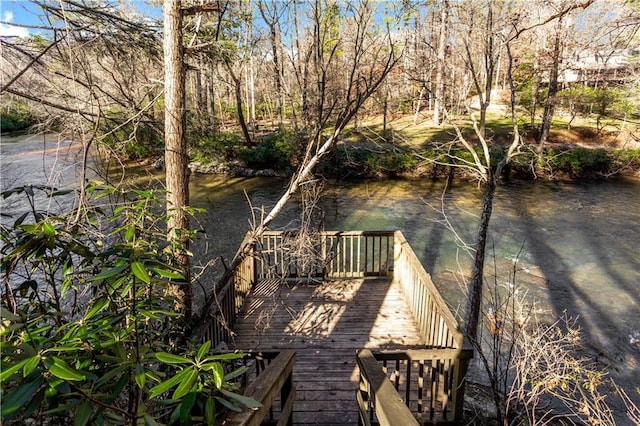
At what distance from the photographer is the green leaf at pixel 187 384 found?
1335 mm

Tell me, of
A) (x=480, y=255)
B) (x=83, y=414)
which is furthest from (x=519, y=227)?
(x=83, y=414)

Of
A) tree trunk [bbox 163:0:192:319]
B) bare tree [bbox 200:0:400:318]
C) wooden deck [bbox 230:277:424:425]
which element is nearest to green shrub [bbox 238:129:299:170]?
bare tree [bbox 200:0:400:318]

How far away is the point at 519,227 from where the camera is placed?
37.9 ft

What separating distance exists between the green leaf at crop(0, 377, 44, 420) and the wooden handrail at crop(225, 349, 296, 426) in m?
0.75

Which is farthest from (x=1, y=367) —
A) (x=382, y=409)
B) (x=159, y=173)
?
(x=159, y=173)

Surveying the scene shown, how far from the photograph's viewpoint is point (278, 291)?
638 cm

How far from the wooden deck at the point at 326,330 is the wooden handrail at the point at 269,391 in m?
1.02

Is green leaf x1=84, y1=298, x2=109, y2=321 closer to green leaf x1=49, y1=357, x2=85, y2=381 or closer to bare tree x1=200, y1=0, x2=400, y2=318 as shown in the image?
green leaf x1=49, y1=357, x2=85, y2=381

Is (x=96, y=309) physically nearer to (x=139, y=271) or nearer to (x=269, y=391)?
(x=139, y=271)

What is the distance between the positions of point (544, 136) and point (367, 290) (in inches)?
584

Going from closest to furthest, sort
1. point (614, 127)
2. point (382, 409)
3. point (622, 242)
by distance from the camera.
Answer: point (382, 409) < point (622, 242) < point (614, 127)

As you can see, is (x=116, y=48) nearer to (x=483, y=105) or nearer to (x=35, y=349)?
(x=35, y=349)

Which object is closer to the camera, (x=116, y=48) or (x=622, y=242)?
(x=116, y=48)

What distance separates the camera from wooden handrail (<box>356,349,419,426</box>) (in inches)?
71.4
